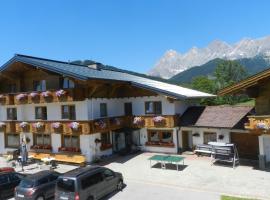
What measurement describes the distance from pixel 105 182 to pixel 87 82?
1028 cm

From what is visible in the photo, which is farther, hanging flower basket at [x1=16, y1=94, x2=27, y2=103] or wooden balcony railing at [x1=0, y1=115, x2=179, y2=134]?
hanging flower basket at [x1=16, y1=94, x2=27, y2=103]

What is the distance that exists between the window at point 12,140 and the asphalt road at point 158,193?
17785 mm

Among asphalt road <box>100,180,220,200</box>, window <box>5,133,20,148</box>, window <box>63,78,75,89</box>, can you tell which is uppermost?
window <box>63,78,75,89</box>

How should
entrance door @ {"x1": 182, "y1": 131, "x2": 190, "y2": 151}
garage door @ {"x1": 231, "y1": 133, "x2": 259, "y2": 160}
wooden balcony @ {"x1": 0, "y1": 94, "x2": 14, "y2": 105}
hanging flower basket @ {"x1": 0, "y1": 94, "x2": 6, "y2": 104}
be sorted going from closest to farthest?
garage door @ {"x1": 231, "y1": 133, "x2": 259, "y2": 160}
entrance door @ {"x1": 182, "y1": 131, "x2": 190, "y2": 151}
wooden balcony @ {"x1": 0, "y1": 94, "x2": 14, "y2": 105}
hanging flower basket @ {"x1": 0, "y1": 94, "x2": 6, "y2": 104}

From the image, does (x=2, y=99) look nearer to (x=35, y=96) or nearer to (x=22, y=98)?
(x=22, y=98)

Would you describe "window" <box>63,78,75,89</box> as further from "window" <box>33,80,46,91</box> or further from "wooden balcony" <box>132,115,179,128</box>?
"wooden balcony" <box>132,115,179,128</box>

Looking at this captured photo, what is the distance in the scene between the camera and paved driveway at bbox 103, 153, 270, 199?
16734 millimetres

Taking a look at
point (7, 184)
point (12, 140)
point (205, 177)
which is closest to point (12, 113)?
point (12, 140)

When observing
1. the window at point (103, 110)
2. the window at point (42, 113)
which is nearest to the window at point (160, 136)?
the window at point (103, 110)

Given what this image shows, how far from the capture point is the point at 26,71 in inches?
1195

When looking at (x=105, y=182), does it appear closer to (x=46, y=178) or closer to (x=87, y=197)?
(x=87, y=197)

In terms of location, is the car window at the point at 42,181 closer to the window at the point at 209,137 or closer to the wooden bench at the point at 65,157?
the wooden bench at the point at 65,157

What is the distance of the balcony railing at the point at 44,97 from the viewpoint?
25.1 metres

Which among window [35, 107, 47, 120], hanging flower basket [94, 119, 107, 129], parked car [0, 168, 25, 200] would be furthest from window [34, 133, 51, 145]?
parked car [0, 168, 25, 200]
